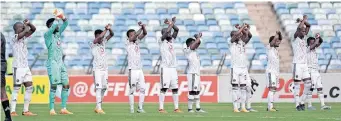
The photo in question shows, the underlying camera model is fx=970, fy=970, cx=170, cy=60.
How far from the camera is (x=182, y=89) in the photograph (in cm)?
3341

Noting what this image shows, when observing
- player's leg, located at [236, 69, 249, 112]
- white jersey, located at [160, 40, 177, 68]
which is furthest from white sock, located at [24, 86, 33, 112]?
player's leg, located at [236, 69, 249, 112]

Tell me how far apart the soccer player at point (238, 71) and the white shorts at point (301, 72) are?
6.09 ft

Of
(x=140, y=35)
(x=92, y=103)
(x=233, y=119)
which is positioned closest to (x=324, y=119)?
(x=233, y=119)

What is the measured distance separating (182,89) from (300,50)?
26.1 ft

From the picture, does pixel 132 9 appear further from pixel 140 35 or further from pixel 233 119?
pixel 233 119

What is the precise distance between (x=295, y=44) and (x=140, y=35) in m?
4.52

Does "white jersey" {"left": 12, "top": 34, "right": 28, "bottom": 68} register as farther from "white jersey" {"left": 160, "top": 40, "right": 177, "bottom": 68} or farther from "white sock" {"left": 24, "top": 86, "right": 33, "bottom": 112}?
"white jersey" {"left": 160, "top": 40, "right": 177, "bottom": 68}

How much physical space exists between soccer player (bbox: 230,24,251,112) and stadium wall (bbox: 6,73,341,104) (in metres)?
8.33

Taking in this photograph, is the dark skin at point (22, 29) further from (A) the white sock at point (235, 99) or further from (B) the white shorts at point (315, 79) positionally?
(B) the white shorts at point (315, 79)

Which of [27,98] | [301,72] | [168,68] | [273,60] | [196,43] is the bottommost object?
[27,98]

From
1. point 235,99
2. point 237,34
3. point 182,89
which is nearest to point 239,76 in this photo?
point 235,99

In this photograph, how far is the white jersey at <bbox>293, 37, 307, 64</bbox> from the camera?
26.2 m

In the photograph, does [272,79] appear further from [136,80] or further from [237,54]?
[136,80]

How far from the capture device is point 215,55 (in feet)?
122
